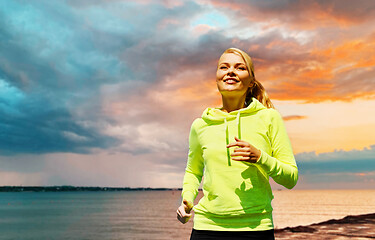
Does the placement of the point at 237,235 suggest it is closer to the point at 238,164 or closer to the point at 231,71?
the point at 238,164

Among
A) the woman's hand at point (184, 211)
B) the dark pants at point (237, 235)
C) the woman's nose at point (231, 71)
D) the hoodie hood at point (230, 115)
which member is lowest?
the dark pants at point (237, 235)

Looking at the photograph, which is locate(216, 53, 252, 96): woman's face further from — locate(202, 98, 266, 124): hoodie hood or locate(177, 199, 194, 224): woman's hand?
locate(177, 199, 194, 224): woman's hand

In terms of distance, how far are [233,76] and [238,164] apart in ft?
2.01

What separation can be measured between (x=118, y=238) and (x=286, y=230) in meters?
29.8

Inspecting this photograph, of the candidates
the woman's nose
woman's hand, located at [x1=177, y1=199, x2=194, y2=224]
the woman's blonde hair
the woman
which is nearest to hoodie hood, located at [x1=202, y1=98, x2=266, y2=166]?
the woman

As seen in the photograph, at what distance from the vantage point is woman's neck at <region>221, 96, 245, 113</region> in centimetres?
285

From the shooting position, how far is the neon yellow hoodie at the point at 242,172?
101 inches

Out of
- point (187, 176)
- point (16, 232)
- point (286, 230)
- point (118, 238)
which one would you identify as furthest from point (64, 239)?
point (187, 176)

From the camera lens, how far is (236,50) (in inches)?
109

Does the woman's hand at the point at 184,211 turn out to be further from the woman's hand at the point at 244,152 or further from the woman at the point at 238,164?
the woman's hand at the point at 244,152

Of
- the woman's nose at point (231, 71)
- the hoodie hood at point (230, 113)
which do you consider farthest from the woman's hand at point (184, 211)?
the woman's nose at point (231, 71)

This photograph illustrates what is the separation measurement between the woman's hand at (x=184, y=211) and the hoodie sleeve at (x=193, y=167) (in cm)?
11

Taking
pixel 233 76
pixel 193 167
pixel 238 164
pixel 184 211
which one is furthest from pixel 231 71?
pixel 184 211

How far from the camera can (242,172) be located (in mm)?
2578
